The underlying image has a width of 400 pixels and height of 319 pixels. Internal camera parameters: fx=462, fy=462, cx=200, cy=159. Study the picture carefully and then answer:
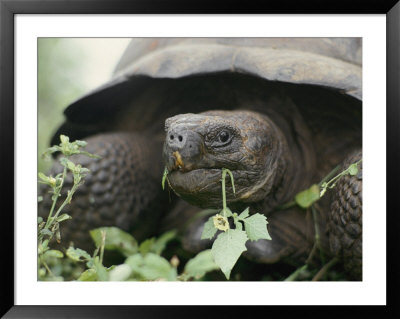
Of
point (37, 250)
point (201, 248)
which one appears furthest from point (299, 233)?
point (37, 250)

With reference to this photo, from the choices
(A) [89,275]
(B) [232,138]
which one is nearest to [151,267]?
(A) [89,275]

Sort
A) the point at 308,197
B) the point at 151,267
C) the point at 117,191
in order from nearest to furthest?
the point at 151,267
the point at 308,197
the point at 117,191

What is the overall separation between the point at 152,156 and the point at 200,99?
0.45 meters

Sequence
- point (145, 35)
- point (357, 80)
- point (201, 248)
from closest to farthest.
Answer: point (145, 35) → point (357, 80) → point (201, 248)

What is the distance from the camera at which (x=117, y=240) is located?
2244mm

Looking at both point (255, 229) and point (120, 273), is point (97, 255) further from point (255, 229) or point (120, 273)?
point (255, 229)

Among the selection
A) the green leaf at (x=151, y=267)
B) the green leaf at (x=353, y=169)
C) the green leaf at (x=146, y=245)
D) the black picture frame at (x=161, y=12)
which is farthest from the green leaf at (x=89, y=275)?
the green leaf at (x=353, y=169)

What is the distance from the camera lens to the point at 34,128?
5.70ft

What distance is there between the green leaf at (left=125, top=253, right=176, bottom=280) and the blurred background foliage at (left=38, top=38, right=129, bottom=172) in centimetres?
58

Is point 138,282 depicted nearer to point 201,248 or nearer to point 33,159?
point 201,248

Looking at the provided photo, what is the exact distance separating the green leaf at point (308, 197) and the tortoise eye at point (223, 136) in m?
0.64

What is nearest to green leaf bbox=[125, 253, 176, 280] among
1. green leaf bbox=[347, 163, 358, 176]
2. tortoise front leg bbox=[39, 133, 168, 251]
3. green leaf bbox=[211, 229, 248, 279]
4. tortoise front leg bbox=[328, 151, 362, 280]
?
tortoise front leg bbox=[39, 133, 168, 251]

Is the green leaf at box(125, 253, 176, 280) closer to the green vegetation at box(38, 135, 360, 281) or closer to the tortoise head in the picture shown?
the green vegetation at box(38, 135, 360, 281)

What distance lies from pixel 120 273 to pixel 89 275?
0.12 metres
